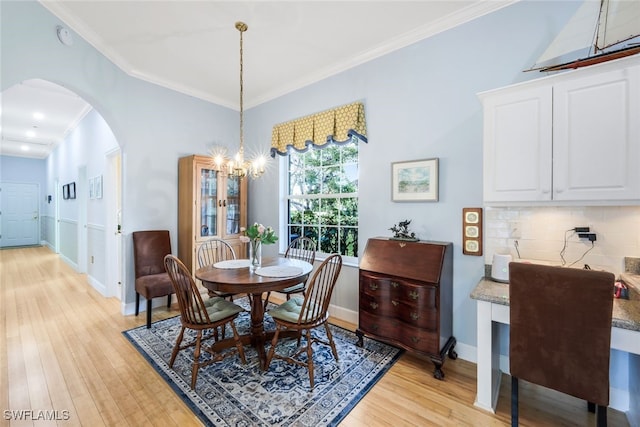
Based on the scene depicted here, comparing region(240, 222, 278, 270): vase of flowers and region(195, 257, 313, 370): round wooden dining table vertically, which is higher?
region(240, 222, 278, 270): vase of flowers

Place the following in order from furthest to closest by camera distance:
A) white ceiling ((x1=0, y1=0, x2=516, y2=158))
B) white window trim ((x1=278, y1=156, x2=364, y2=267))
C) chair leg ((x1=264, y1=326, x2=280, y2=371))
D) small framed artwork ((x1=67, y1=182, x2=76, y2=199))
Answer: small framed artwork ((x1=67, y1=182, x2=76, y2=199)) → white window trim ((x1=278, y1=156, x2=364, y2=267)) → white ceiling ((x1=0, y1=0, x2=516, y2=158)) → chair leg ((x1=264, y1=326, x2=280, y2=371))

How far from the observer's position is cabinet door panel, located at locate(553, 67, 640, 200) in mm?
1550

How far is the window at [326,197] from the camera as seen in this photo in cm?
333

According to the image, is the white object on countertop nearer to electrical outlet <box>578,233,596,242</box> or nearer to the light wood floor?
electrical outlet <box>578,233,596,242</box>

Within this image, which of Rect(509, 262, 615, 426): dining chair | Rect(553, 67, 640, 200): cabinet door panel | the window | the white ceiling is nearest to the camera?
Rect(509, 262, 615, 426): dining chair

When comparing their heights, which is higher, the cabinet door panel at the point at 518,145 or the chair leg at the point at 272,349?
the cabinet door panel at the point at 518,145

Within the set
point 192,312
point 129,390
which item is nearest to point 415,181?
point 192,312

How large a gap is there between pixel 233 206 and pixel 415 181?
2.66m

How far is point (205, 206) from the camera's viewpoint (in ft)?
12.5

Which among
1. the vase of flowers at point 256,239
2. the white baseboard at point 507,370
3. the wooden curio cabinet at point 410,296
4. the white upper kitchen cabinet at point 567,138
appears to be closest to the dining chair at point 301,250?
the vase of flowers at point 256,239

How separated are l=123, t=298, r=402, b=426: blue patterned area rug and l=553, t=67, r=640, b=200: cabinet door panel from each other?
1905mm

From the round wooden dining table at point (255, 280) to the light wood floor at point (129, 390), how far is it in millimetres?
644

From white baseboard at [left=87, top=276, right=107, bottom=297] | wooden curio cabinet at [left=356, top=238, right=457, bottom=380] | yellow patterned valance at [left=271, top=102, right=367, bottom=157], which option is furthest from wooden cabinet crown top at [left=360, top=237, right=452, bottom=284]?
white baseboard at [left=87, top=276, right=107, bottom=297]

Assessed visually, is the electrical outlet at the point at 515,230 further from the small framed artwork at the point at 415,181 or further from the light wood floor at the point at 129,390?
the light wood floor at the point at 129,390
